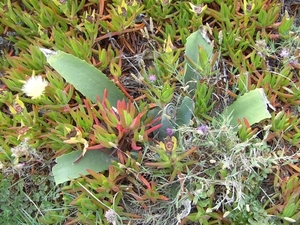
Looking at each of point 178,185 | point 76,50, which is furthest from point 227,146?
point 76,50

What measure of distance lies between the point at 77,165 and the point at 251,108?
2.30 ft

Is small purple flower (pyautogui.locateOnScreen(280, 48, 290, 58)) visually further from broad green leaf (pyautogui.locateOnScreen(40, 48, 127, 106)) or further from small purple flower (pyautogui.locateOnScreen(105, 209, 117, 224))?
small purple flower (pyautogui.locateOnScreen(105, 209, 117, 224))

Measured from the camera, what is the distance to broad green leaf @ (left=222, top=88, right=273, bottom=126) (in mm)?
1537

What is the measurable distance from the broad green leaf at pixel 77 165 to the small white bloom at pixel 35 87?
269 millimetres

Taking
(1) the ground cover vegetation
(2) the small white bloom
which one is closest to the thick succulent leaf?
(1) the ground cover vegetation

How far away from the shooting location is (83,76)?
167cm

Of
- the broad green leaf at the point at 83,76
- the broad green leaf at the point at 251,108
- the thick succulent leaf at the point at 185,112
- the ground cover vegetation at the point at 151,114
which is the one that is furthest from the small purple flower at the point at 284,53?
the broad green leaf at the point at 83,76

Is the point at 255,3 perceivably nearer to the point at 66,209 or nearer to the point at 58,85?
the point at 58,85

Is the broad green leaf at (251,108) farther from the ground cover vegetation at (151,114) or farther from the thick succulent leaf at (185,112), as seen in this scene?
the thick succulent leaf at (185,112)

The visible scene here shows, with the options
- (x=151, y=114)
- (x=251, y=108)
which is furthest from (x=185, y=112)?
(x=251, y=108)

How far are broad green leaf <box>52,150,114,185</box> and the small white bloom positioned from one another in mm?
269

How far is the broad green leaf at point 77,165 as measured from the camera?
1584mm

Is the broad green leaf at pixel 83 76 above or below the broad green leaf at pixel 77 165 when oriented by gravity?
above

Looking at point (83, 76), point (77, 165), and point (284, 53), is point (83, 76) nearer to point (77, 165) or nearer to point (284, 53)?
point (77, 165)
